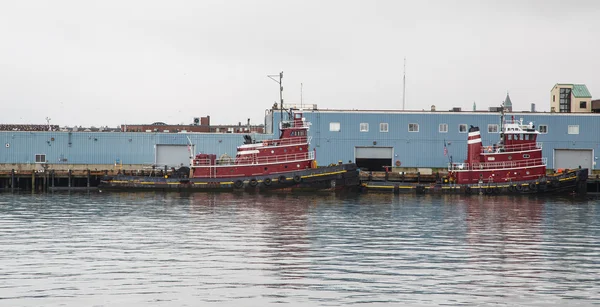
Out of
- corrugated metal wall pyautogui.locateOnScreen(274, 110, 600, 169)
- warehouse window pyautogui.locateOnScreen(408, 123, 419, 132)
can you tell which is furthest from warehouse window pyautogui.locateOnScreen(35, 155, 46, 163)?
warehouse window pyautogui.locateOnScreen(408, 123, 419, 132)

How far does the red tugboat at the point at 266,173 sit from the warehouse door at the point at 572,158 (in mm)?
20390

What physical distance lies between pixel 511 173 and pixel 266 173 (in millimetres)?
17966

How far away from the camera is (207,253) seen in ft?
84.9

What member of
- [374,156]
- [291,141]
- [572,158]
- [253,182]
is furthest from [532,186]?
[253,182]

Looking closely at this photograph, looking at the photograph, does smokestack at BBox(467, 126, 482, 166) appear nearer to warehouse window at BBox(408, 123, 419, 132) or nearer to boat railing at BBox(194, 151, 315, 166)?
warehouse window at BBox(408, 123, 419, 132)

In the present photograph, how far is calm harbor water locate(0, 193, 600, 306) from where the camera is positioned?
1903 cm

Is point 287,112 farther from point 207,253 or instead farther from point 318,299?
point 318,299

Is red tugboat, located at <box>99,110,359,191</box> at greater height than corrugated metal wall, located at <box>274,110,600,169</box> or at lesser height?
lesser

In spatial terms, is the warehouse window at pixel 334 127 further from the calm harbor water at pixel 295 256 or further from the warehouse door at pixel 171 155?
the calm harbor water at pixel 295 256

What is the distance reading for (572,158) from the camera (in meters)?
73.4

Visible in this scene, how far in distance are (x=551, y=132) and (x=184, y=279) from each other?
189 ft

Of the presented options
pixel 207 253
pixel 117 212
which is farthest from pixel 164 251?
pixel 117 212

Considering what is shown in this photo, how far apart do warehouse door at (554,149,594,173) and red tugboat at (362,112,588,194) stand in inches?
387

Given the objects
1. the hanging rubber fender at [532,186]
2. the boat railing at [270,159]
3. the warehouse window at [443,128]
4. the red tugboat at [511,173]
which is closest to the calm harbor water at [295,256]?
the hanging rubber fender at [532,186]
